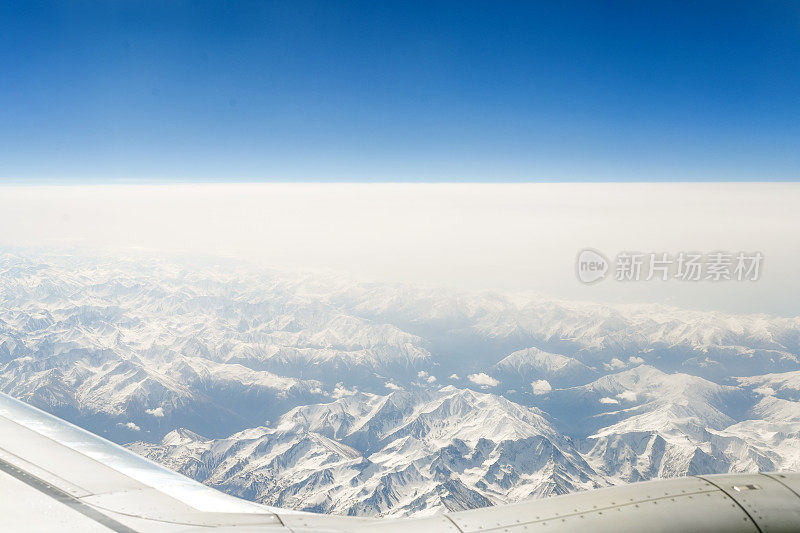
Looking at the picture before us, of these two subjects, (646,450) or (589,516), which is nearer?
(589,516)

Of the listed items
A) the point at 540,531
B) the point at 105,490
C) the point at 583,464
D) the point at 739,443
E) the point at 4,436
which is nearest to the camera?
the point at 540,531

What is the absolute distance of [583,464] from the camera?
19238 centimetres

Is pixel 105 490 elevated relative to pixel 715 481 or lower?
lower

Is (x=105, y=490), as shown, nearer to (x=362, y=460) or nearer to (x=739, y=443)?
(x=362, y=460)

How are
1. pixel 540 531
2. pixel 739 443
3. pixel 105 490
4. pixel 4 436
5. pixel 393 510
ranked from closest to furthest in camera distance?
pixel 540 531
pixel 105 490
pixel 4 436
pixel 393 510
pixel 739 443

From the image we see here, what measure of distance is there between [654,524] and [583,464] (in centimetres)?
22743

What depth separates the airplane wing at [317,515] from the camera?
12.2 feet

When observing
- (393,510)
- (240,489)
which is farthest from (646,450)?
(240,489)

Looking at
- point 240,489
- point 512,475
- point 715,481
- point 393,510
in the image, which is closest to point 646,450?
point 512,475

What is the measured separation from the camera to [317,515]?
14.0 feet

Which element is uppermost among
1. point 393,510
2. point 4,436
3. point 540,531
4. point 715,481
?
point 715,481

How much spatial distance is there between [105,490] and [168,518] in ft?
3.71

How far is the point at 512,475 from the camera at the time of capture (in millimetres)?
192375

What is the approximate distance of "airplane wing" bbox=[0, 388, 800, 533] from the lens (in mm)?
3715
